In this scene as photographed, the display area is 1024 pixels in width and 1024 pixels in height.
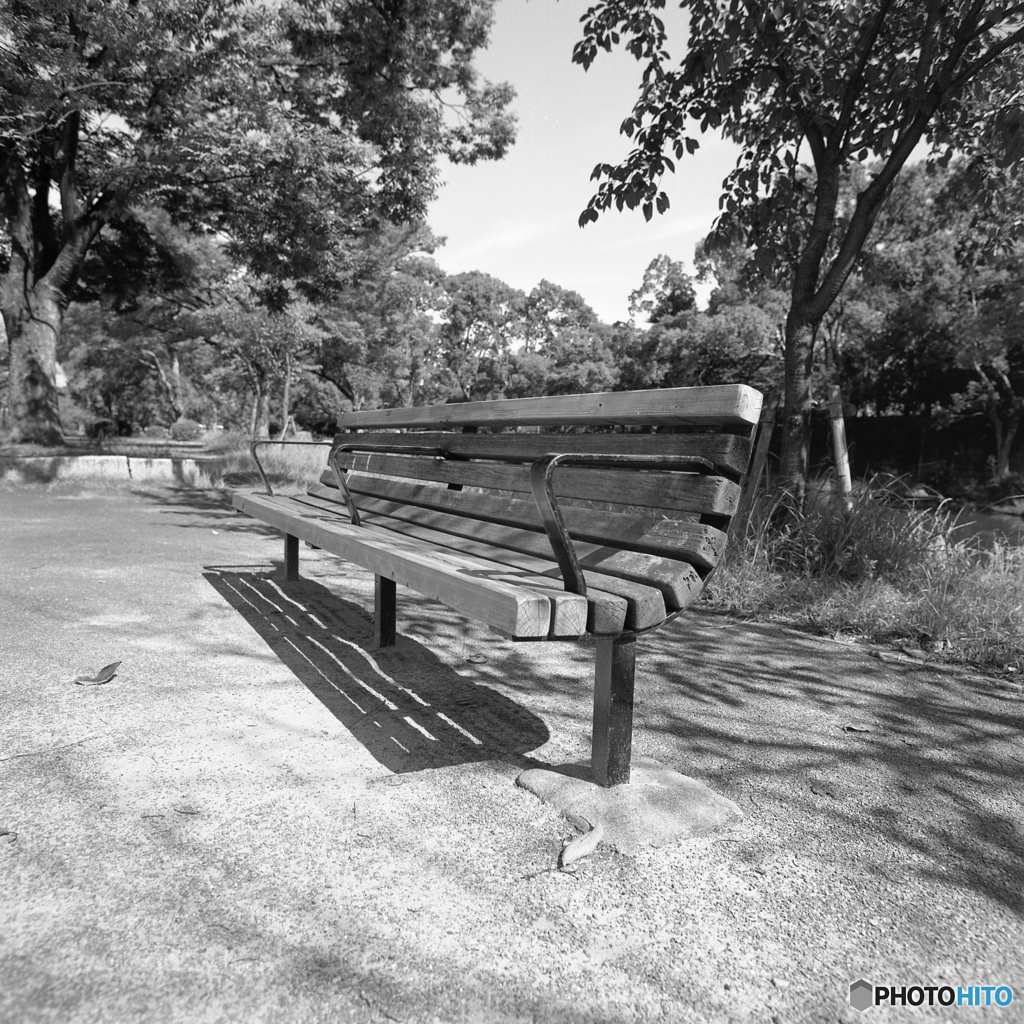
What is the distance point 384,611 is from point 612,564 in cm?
148

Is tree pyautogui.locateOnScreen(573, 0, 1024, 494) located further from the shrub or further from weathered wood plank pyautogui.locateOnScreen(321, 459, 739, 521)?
the shrub

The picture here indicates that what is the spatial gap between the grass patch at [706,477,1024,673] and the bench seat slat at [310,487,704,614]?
206 centimetres

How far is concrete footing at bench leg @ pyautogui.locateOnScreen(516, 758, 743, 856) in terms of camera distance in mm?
1878

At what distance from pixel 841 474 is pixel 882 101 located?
2494mm

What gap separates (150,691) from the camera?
2.75 metres

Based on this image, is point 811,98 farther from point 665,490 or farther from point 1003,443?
point 1003,443

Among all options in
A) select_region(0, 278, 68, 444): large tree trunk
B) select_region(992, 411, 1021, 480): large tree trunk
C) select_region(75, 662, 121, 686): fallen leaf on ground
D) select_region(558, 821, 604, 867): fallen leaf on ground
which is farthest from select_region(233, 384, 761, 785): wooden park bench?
select_region(992, 411, 1021, 480): large tree trunk

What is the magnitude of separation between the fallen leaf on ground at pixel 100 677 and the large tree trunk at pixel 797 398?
405 centimetres

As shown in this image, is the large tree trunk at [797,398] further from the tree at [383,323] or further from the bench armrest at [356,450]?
the tree at [383,323]

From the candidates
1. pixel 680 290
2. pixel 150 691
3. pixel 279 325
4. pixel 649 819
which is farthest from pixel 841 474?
pixel 680 290

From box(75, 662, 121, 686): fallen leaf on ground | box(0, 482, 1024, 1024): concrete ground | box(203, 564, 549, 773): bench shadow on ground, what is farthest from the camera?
box(75, 662, 121, 686): fallen leaf on ground

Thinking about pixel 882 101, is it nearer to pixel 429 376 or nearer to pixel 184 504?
pixel 184 504

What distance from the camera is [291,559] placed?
4602 millimetres

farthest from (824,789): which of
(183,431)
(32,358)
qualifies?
(183,431)
